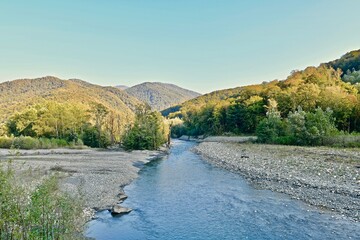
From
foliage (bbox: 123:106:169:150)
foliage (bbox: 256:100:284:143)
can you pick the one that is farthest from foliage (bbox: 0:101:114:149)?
foliage (bbox: 256:100:284:143)

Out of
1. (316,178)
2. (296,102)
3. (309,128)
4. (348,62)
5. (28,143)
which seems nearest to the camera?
(316,178)

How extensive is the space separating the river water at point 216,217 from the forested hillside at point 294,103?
4000 cm

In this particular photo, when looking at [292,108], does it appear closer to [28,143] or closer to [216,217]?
[216,217]

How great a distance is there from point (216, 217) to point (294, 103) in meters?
66.3

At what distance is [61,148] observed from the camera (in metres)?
70.4

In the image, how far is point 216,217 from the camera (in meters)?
19.3

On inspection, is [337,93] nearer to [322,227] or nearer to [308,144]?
[308,144]

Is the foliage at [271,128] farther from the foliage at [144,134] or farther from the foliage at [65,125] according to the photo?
the foliage at [65,125]

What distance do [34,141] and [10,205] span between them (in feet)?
228

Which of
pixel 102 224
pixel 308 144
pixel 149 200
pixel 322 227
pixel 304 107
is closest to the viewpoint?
pixel 322 227

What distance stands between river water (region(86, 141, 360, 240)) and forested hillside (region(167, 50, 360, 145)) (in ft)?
131

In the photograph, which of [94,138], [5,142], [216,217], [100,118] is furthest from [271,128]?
[5,142]

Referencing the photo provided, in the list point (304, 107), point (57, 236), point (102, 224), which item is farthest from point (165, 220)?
point (304, 107)

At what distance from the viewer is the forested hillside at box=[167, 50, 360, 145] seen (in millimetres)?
63312
